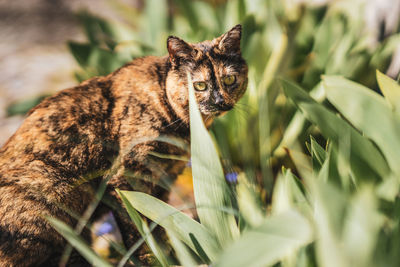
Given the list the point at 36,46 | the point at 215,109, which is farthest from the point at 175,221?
the point at 36,46

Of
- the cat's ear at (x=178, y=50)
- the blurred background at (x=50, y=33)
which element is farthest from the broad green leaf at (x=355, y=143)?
the blurred background at (x=50, y=33)

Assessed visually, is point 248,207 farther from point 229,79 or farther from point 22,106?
point 22,106

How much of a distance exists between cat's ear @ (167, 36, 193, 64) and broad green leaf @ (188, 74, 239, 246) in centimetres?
19

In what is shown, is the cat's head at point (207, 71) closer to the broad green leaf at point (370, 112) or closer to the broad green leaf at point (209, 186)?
the broad green leaf at point (209, 186)

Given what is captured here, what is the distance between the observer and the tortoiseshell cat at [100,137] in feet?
2.61

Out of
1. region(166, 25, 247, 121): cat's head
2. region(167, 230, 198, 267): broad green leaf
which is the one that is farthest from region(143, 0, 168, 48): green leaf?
region(167, 230, 198, 267): broad green leaf

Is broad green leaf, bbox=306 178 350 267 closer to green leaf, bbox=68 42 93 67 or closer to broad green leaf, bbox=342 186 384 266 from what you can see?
broad green leaf, bbox=342 186 384 266

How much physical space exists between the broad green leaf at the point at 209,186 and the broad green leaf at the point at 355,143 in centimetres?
25

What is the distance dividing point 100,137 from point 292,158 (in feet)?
1.95

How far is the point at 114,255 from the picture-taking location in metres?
1.00

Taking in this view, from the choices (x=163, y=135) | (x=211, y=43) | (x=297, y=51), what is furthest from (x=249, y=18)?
(x=163, y=135)

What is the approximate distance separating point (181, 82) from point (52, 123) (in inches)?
15.8

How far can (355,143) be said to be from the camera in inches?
26.2

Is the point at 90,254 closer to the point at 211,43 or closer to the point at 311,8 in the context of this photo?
the point at 211,43
